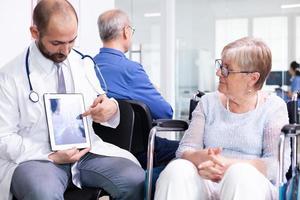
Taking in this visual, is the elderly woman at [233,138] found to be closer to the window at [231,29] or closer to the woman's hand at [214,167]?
the woman's hand at [214,167]

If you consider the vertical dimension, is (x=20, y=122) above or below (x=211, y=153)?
above

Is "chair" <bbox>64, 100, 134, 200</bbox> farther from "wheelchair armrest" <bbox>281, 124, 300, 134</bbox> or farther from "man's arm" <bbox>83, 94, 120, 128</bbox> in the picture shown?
"wheelchair armrest" <bbox>281, 124, 300, 134</bbox>

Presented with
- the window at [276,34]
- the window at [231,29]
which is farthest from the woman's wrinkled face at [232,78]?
the window at [276,34]

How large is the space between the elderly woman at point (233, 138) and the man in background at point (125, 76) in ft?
1.13

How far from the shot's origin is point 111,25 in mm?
2291

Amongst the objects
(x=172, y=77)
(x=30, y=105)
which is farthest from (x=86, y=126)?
(x=172, y=77)

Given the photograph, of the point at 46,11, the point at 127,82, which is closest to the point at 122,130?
the point at 127,82

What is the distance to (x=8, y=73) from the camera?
165cm

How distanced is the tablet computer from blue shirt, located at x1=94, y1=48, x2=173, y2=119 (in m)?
0.39

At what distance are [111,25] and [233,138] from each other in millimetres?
966

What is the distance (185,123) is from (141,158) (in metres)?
0.34

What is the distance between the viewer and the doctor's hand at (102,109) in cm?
170

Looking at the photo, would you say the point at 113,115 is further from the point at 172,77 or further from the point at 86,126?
the point at 172,77

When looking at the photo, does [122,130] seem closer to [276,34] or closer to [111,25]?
[111,25]
